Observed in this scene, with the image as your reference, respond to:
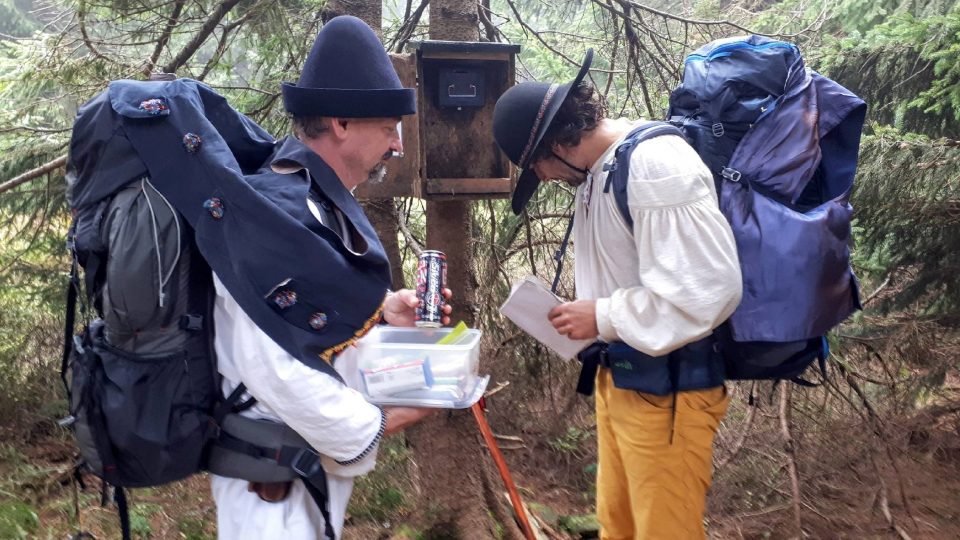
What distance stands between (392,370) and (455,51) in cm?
140

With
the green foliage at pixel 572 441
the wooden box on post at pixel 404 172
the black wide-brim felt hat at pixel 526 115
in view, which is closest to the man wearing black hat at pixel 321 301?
the black wide-brim felt hat at pixel 526 115

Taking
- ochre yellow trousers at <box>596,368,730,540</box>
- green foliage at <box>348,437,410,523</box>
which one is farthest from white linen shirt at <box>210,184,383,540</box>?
green foliage at <box>348,437,410,523</box>

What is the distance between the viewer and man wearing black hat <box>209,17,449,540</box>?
163 centimetres

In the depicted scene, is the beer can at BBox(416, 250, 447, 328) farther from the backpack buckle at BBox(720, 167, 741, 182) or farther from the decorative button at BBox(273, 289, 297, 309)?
the backpack buckle at BBox(720, 167, 741, 182)

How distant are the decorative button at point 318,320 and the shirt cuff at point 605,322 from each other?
3.29 ft

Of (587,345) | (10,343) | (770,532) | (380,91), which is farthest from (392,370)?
(10,343)

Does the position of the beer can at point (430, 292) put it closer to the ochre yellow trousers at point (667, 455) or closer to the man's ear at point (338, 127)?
the man's ear at point (338, 127)

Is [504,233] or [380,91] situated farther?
[504,233]

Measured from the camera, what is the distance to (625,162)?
7.45 ft

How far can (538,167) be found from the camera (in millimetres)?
2586

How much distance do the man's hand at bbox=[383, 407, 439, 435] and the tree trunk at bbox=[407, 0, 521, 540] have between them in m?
1.41

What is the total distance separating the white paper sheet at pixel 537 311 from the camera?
8.39 ft

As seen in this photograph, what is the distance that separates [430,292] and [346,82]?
24.5 inches

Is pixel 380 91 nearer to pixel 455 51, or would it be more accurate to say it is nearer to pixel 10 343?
pixel 455 51
